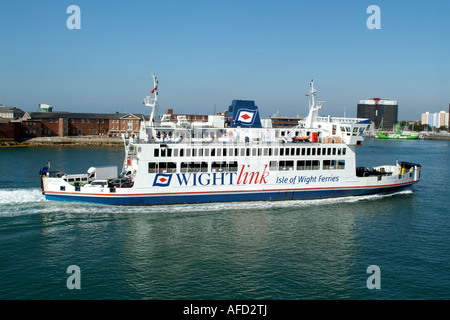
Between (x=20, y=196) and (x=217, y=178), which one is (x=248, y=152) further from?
(x=20, y=196)

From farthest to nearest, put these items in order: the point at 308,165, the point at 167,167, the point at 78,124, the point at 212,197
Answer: the point at 78,124, the point at 308,165, the point at 212,197, the point at 167,167

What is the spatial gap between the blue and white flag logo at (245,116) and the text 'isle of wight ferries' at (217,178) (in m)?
5.13

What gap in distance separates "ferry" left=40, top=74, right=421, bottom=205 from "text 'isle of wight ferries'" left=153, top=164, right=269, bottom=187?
8 centimetres

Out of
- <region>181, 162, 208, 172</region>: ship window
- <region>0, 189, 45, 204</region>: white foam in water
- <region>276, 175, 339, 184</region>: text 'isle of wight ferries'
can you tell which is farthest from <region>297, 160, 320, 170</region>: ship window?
<region>0, 189, 45, 204</region>: white foam in water

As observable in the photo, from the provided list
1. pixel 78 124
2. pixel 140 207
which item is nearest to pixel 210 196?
pixel 140 207

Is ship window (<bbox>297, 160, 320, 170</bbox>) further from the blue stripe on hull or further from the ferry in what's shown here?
the blue stripe on hull

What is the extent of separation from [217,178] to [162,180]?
14.4 ft

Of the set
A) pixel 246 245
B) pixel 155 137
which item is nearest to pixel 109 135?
pixel 155 137

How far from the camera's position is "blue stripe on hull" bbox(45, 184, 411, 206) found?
28.8 metres

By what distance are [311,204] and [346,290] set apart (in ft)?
46.4

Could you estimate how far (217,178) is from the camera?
30328mm

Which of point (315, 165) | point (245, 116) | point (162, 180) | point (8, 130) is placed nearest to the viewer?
point (162, 180)

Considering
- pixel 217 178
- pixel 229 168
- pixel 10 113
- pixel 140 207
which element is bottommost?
pixel 140 207
